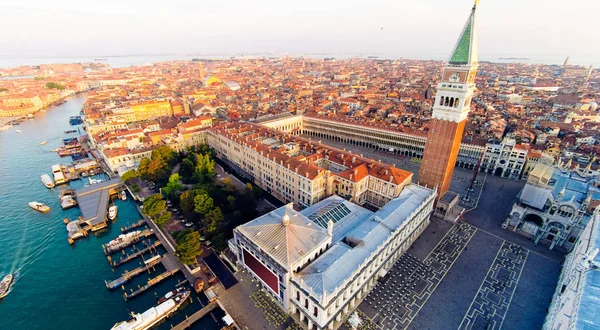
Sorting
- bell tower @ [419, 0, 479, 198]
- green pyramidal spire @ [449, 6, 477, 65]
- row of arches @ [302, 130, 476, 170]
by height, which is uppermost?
green pyramidal spire @ [449, 6, 477, 65]

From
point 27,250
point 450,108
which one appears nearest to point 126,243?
point 27,250

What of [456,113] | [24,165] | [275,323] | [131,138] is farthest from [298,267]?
[24,165]

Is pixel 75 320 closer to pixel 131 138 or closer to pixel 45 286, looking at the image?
pixel 45 286

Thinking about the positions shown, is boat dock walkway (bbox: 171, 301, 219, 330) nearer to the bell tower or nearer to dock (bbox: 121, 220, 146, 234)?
dock (bbox: 121, 220, 146, 234)

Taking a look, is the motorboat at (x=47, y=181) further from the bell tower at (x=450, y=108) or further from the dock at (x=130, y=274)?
the bell tower at (x=450, y=108)

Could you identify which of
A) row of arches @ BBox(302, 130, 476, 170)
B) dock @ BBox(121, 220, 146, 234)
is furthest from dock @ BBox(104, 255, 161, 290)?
row of arches @ BBox(302, 130, 476, 170)

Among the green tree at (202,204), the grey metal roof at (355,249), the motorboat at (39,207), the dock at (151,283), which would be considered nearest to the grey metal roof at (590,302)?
the grey metal roof at (355,249)
